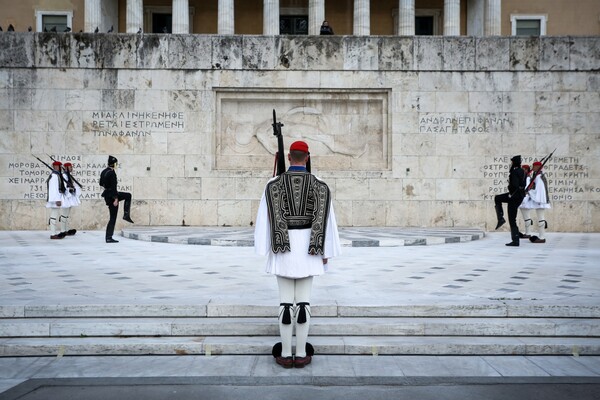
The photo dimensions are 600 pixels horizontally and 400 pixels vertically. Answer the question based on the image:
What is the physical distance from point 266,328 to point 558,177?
14114 millimetres

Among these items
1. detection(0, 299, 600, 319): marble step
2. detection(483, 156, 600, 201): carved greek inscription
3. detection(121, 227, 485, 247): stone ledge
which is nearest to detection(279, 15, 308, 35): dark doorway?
detection(483, 156, 600, 201): carved greek inscription

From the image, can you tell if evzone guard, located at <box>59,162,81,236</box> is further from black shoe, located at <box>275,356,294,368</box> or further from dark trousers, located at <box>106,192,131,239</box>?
black shoe, located at <box>275,356,294,368</box>

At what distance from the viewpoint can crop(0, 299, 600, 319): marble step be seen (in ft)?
20.2

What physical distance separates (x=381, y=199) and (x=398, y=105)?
9.82 feet

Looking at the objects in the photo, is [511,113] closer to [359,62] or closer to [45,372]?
[359,62]

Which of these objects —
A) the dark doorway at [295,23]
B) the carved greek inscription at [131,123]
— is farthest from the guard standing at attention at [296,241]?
the dark doorway at [295,23]

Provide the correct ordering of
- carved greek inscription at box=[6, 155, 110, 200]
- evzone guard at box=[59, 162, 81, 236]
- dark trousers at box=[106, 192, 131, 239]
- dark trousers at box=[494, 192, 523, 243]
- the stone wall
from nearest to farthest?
dark trousers at box=[494, 192, 523, 243] → dark trousers at box=[106, 192, 131, 239] → evzone guard at box=[59, 162, 81, 236] → carved greek inscription at box=[6, 155, 110, 200] → the stone wall

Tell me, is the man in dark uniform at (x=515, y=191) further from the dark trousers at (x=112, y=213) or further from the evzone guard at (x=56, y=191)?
the evzone guard at (x=56, y=191)

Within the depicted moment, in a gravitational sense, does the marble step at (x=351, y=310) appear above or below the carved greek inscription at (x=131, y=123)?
below

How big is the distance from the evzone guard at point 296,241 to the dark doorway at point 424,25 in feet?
114

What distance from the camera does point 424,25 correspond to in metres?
37.2

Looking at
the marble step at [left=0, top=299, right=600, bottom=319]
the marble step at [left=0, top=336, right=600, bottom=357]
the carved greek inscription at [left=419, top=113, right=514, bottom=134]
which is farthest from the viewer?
the carved greek inscription at [left=419, top=113, right=514, bottom=134]

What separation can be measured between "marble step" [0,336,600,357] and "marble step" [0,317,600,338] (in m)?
0.15

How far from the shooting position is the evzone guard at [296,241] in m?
5.06
